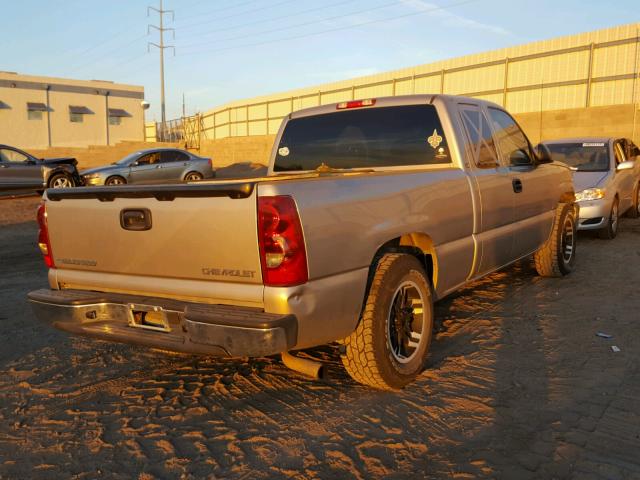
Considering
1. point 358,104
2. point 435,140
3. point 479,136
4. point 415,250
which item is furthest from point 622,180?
point 415,250

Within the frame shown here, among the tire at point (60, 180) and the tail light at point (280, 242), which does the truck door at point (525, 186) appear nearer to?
the tail light at point (280, 242)

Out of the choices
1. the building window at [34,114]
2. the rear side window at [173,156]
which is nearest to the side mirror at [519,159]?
the rear side window at [173,156]

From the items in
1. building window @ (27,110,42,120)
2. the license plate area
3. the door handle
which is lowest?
the license plate area

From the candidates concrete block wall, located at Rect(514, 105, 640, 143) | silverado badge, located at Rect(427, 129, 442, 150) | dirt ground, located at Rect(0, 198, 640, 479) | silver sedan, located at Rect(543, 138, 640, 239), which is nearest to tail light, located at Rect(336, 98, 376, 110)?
silverado badge, located at Rect(427, 129, 442, 150)

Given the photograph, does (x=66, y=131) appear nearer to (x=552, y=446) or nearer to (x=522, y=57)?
(x=522, y=57)

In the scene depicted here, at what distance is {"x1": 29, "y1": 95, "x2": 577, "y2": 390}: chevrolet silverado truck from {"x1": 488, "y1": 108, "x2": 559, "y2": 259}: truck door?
52cm

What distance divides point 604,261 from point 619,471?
5.53 meters

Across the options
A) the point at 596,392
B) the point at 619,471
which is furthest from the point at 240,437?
the point at 596,392

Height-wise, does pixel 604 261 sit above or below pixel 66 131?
below

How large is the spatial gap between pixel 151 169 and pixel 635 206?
45.4 ft

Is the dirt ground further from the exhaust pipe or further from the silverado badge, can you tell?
the silverado badge

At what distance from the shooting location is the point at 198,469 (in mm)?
2646

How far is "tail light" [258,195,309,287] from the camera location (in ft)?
8.95

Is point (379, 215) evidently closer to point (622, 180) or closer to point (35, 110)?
point (622, 180)
